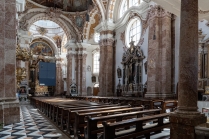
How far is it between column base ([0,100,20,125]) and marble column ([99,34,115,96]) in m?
9.87

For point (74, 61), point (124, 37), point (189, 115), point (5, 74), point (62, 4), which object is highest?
point (62, 4)

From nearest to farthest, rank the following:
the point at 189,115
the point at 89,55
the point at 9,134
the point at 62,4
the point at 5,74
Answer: the point at 189,115 → the point at 9,134 → the point at 5,74 → the point at 62,4 → the point at 89,55

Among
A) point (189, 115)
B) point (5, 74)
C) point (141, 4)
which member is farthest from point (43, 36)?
point (189, 115)

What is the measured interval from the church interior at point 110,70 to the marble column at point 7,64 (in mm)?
31

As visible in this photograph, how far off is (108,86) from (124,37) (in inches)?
164

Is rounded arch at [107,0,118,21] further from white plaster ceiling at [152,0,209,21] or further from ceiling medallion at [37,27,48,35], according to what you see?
ceiling medallion at [37,27,48,35]

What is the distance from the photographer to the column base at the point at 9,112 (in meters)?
6.23

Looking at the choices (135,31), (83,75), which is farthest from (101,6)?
(83,75)

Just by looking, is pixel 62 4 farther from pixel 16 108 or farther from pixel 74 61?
pixel 16 108

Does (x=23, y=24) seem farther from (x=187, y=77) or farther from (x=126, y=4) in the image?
(x=187, y=77)

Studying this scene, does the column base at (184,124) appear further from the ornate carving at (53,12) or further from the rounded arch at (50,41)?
the rounded arch at (50,41)

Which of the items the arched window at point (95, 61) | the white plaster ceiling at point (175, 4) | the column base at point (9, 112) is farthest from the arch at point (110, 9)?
the column base at point (9, 112)

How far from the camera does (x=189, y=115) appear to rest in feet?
11.0

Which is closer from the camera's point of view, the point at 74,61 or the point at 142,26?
the point at 142,26
